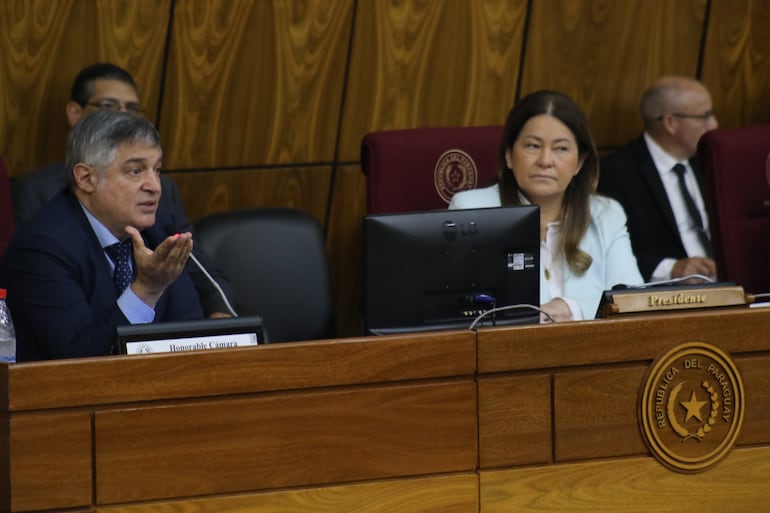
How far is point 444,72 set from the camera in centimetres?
513

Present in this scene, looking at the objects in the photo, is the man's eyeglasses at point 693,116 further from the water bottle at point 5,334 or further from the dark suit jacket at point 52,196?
the water bottle at point 5,334

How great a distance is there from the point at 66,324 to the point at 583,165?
1.61 m

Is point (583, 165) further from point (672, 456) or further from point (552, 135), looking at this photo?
point (672, 456)

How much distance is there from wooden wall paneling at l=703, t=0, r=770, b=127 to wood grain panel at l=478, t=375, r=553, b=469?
2.80 metres

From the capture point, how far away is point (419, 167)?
168 inches

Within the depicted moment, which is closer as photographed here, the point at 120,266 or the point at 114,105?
the point at 120,266

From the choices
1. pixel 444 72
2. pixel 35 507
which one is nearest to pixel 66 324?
pixel 35 507

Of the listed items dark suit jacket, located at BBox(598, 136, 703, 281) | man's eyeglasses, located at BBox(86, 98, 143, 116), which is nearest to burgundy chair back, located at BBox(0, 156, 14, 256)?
man's eyeglasses, located at BBox(86, 98, 143, 116)

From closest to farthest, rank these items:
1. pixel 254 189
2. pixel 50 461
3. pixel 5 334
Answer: pixel 50 461 < pixel 5 334 < pixel 254 189

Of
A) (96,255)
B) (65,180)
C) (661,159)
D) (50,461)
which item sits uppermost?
(661,159)

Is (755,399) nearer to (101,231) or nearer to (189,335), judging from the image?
(189,335)

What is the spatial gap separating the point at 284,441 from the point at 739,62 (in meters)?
3.24

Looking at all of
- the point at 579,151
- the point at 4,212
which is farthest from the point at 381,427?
the point at 4,212

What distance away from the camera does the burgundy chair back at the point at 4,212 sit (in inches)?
158
